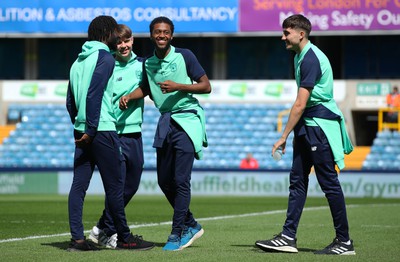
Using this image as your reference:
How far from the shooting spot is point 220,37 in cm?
3778

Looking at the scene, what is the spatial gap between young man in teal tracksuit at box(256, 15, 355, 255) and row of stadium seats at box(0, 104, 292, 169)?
22342 mm

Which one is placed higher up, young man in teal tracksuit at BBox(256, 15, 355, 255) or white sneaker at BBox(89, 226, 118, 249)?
young man in teal tracksuit at BBox(256, 15, 355, 255)

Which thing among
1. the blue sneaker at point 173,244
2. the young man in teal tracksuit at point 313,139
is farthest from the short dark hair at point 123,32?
the blue sneaker at point 173,244

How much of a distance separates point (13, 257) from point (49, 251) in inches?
23.9

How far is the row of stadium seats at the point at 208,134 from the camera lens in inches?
1298

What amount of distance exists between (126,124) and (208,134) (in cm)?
2464

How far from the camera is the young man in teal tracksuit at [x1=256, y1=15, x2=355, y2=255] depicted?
8.95m

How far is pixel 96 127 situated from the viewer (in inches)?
348

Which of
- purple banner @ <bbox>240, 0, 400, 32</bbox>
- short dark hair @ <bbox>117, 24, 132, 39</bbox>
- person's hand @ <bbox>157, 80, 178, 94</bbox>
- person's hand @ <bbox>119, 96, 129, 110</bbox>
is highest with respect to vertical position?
purple banner @ <bbox>240, 0, 400, 32</bbox>

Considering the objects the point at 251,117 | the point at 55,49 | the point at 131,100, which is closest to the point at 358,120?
the point at 251,117

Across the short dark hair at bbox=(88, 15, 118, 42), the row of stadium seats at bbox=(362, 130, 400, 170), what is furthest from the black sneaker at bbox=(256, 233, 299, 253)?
the row of stadium seats at bbox=(362, 130, 400, 170)

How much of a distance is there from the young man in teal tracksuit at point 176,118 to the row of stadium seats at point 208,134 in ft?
72.6

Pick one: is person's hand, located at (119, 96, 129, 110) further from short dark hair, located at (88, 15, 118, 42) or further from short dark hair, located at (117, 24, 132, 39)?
short dark hair, located at (88, 15, 118, 42)

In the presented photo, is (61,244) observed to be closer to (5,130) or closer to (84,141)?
(84,141)
